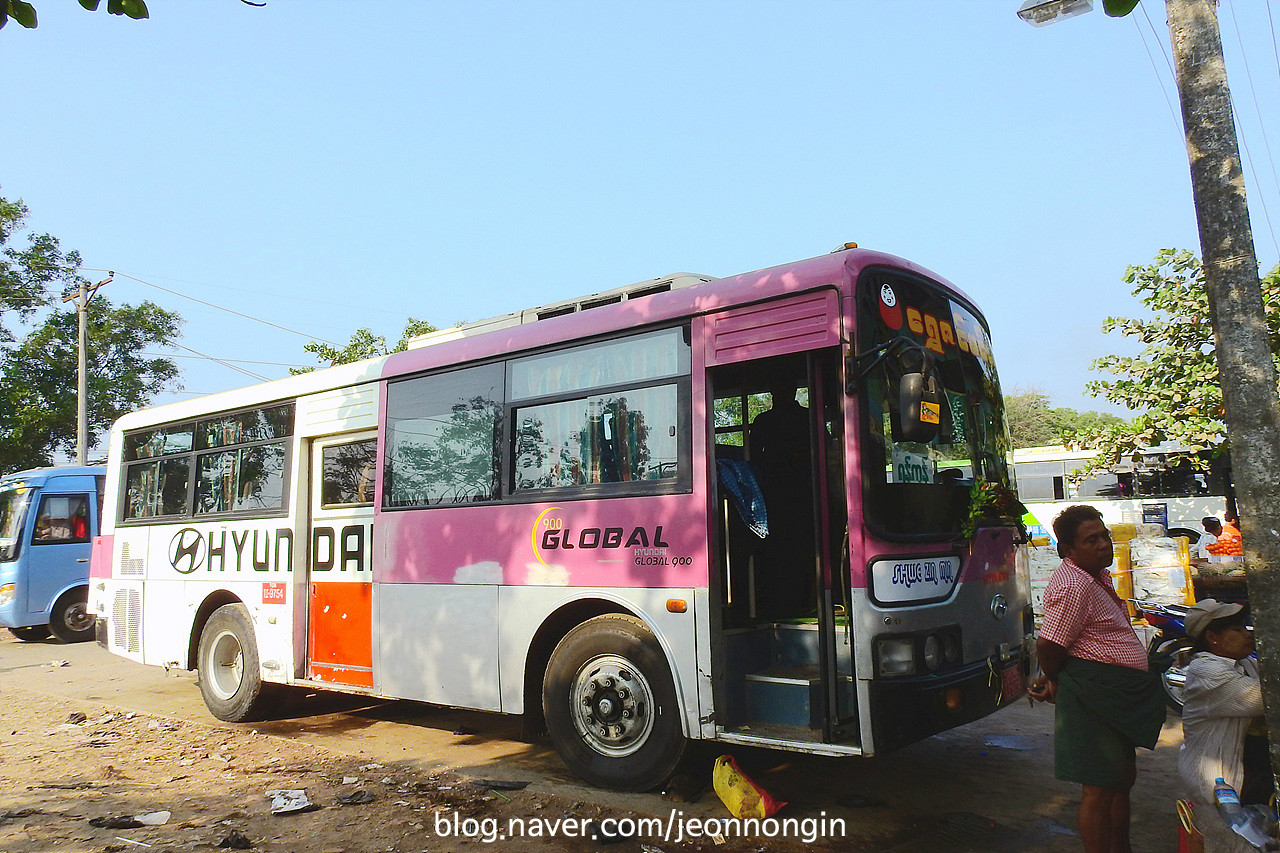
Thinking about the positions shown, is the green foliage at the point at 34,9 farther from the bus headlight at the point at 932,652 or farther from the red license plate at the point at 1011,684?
the red license plate at the point at 1011,684

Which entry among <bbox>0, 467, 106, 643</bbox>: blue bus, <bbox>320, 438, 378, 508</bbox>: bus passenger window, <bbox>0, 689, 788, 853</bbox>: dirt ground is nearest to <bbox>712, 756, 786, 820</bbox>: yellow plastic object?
<bbox>0, 689, 788, 853</bbox>: dirt ground

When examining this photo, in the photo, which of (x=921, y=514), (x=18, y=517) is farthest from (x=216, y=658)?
(x=18, y=517)

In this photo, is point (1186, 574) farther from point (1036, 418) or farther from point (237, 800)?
point (1036, 418)

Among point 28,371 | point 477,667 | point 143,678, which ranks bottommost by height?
point 143,678

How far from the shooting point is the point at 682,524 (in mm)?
5441

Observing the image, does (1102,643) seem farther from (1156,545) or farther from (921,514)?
(1156,545)

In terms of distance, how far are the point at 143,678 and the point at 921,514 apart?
34.3ft

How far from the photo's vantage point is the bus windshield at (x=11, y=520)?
605 inches

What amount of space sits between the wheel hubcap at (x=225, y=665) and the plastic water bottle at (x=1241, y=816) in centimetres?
783

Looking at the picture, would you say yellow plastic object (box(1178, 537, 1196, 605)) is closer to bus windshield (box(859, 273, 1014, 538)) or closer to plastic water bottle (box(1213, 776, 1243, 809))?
bus windshield (box(859, 273, 1014, 538))

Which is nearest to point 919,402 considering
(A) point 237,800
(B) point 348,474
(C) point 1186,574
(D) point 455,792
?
(D) point 455,792

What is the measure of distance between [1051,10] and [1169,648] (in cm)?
507

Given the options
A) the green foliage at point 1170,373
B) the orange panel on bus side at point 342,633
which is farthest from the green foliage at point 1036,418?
the orange panel on bus side at point 342,633

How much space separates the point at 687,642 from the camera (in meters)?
5.33
